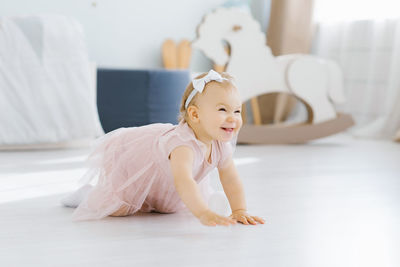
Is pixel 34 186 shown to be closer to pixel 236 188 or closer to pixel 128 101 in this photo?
pixel 236 188

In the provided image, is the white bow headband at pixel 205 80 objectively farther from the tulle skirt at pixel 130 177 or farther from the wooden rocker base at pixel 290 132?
the wooden rocker base at pixel 290 132

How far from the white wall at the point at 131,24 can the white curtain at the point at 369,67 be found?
827 mm

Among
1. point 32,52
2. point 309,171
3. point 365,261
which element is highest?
point 32,52

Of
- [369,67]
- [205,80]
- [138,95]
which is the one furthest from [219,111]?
[369,67]

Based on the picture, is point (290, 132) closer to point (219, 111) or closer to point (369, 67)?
point (369, 67)

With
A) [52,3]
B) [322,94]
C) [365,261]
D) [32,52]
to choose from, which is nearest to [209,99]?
[365,261]

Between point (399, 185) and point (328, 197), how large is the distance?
354 mm

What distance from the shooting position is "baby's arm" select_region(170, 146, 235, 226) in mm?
1157

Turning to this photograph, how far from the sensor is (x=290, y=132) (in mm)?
2945

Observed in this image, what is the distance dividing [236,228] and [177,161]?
197 mm

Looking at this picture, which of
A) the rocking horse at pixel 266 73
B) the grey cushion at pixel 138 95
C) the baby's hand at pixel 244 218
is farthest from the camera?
the rocking horse at pixel 266 73

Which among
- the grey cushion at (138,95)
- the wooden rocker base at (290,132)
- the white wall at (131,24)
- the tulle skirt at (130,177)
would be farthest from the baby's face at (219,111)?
the white wall at (131,24)

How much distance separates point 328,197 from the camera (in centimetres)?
166

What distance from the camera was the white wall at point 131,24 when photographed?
3.45 m
